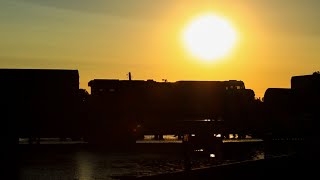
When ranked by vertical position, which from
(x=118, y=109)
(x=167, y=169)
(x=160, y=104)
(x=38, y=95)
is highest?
(x=160, y=104)

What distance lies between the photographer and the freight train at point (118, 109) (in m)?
40.0

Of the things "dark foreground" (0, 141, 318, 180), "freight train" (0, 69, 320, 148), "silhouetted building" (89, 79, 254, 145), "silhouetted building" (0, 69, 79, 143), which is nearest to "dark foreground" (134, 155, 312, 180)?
"dark foreground" (0, 141, 318, 180)

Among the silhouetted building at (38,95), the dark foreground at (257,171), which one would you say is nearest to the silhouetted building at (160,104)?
the silhouetted building at (38,95)

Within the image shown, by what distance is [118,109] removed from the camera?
43.0m

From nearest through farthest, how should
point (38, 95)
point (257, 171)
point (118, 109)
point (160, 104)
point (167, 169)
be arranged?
point (257, 171), point (167, 169), point (38, 95), point (118, 109), point (160, 104)

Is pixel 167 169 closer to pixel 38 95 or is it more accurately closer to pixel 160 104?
pixel 38 95

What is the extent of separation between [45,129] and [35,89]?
3.32 metres

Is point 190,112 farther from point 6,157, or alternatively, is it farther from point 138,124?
point 6,157

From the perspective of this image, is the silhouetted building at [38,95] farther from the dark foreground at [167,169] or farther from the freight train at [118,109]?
the dark foreground at [167,169]

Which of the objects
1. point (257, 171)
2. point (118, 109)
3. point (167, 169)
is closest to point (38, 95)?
point (118, 109)

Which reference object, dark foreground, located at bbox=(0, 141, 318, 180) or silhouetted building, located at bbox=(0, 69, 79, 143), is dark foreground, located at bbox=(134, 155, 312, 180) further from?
silhouetted building, located at bbox=(0, 69, 79, 143)

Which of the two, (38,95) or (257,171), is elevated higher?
(38,95)

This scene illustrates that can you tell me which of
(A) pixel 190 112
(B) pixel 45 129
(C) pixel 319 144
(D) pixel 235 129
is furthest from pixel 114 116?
(C) pixel 319 144

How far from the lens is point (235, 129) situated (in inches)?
1965
